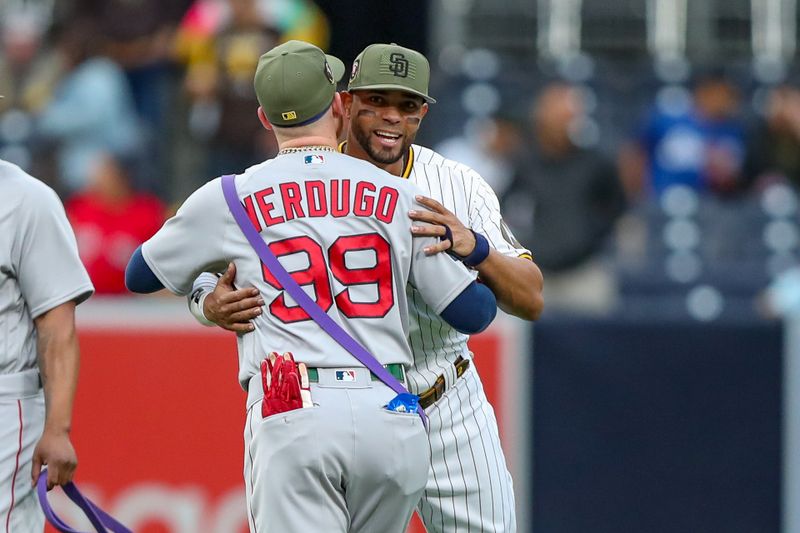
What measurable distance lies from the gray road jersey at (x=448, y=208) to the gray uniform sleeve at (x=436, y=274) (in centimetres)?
52

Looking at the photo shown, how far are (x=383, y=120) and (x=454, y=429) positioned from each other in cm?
109

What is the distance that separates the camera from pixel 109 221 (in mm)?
9555

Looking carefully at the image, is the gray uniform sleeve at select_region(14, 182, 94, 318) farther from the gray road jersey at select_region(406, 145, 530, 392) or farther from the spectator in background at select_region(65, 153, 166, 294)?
the spectator in background at select_region(65, 153, 166, 294)

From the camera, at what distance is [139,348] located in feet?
24.3

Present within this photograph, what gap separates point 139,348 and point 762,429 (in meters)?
3.32

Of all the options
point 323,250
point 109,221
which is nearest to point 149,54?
point 109,221

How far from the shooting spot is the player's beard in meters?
4.53

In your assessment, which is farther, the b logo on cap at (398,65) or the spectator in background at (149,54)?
the spectator in background at (149,54)

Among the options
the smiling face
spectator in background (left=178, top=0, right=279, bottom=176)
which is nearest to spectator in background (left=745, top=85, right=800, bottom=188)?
spectator in background (left=178, top=0, right=279, bottom=176)

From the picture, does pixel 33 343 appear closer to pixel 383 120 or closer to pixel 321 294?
pixel 321 294

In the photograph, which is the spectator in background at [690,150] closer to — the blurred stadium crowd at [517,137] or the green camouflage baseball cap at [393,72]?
the blurred stadium crowd at [517,137]

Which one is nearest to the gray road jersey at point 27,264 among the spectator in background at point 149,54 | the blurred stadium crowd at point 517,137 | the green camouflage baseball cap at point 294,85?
the green camouflage baseball cap at point 294,85

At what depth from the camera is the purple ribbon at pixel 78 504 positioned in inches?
171

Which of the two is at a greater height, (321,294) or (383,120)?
(383,120)
